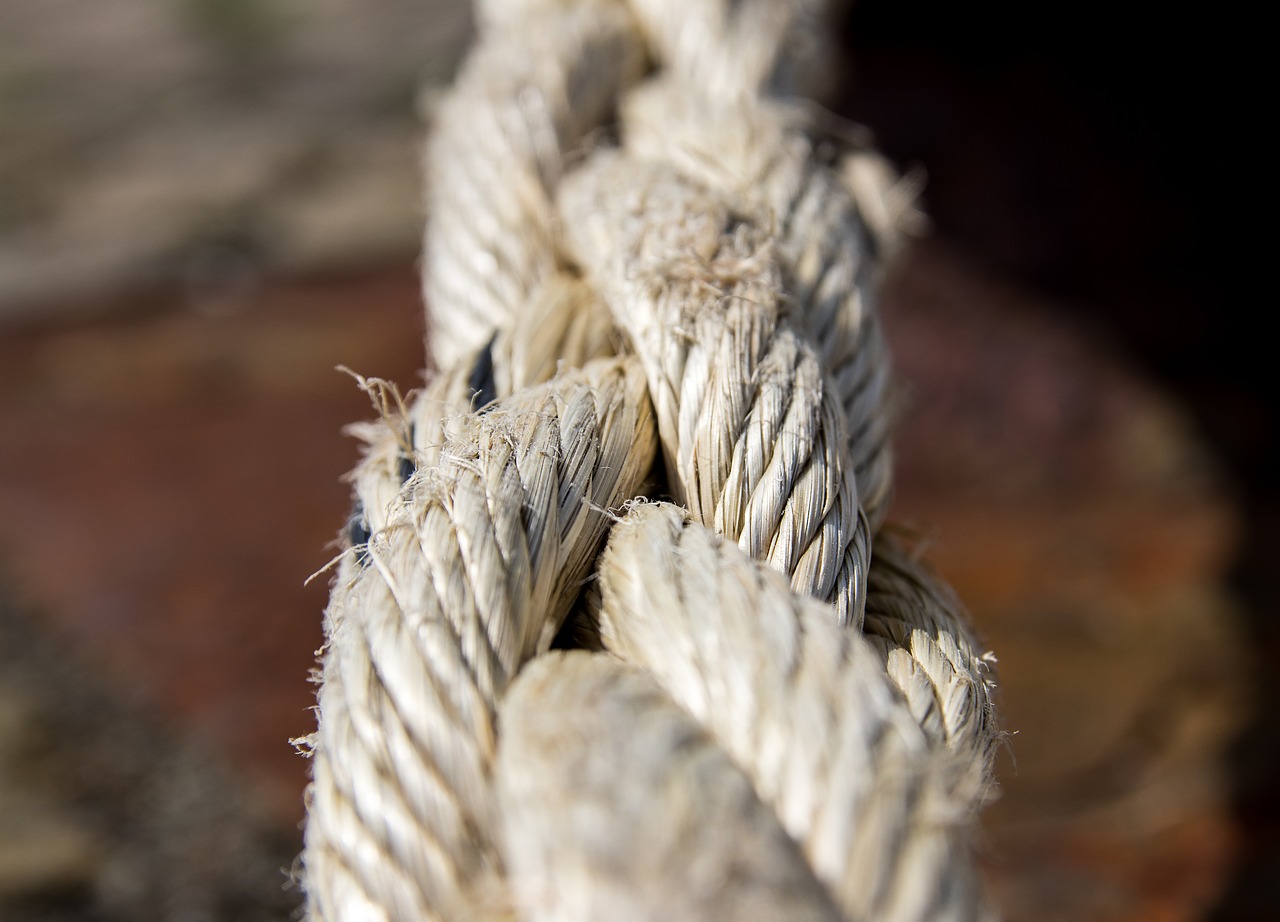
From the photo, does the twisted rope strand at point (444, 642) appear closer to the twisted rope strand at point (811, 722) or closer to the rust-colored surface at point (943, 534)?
the twisted rope strand at point (811, 722)

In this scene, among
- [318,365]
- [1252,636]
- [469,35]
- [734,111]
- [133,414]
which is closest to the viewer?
[734,111]

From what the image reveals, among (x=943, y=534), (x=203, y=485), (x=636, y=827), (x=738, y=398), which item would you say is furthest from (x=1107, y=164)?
(x=636, y=827)

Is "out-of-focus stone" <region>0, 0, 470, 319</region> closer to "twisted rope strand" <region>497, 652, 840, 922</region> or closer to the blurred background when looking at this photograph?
the blurred background

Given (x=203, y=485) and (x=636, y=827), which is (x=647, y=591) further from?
(x=203, y=485)

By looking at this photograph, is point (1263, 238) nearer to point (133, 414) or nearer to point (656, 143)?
point (656, 143)

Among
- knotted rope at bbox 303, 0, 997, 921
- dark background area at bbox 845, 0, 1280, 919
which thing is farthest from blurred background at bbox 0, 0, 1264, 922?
knotted rope at bbox 303, 0, 997, 921

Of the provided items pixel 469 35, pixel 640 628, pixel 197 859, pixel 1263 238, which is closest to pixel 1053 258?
pixel 1263 238
